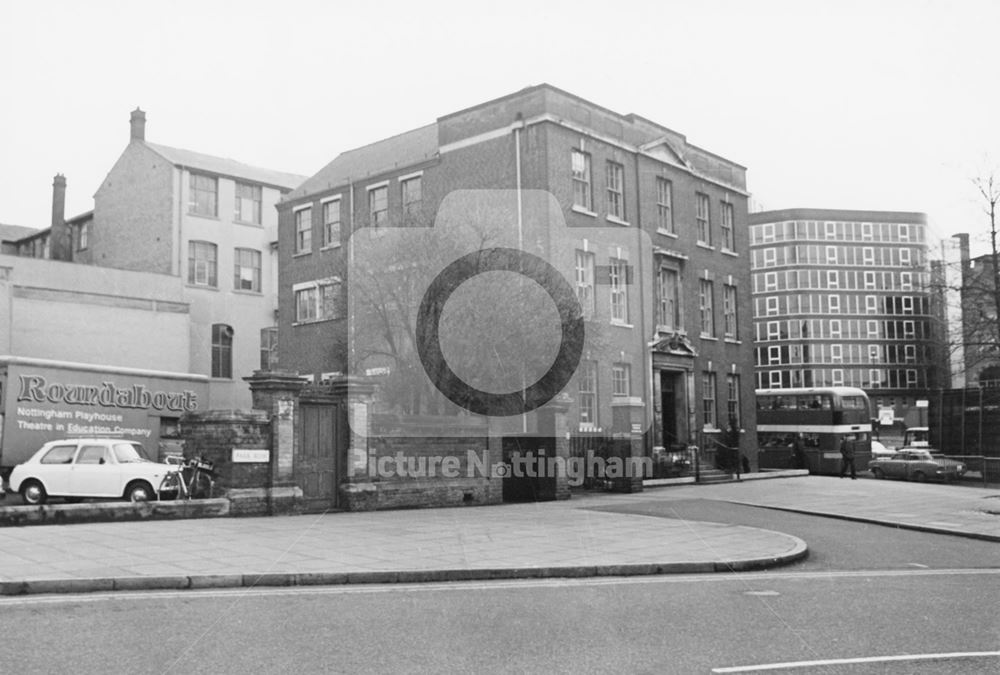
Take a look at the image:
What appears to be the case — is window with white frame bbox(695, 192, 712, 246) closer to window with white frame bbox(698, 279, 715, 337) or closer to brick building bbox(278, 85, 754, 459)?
brick building bbox(278, 85, 754, 459)

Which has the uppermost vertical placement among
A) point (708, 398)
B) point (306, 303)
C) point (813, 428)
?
point (306, 303)

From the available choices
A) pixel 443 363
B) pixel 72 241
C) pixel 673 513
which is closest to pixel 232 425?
pixel 443 363

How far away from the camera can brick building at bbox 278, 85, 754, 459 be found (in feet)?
→ 99.2

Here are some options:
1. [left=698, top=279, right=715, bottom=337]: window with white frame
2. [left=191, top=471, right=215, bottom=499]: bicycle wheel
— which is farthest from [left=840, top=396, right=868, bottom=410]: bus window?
[left=191, top=471, right=215, bottom=499]: bicycle wheel

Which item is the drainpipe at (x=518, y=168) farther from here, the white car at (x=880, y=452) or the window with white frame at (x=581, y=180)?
the white car at (x=880, y=452)

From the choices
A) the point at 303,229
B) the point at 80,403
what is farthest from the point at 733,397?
the point at 80,403

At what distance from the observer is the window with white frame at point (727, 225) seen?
3900cm

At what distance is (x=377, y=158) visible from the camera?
38469 millimetres

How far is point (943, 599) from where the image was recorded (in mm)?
9500

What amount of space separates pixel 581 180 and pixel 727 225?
415 inches

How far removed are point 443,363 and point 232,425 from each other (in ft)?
19.1

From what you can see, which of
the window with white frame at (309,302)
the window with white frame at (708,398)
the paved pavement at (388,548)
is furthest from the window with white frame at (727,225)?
the paved pavement at (388,548)

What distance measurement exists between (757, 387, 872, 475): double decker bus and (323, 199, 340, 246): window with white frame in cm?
2185

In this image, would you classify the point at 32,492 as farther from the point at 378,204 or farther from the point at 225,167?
the point at 225,167
